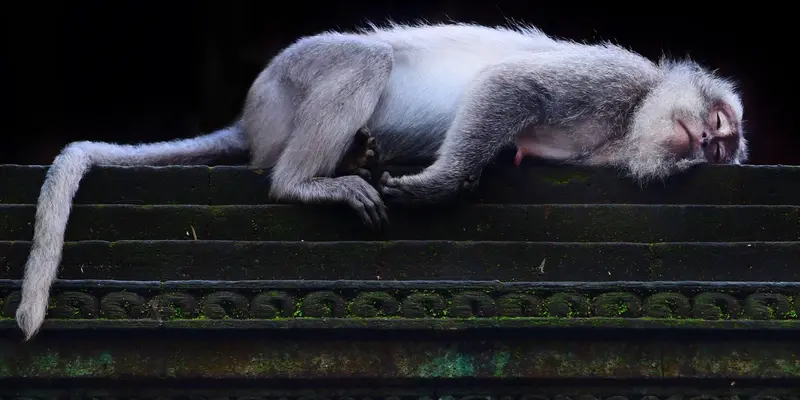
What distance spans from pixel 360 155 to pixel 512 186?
737 mm

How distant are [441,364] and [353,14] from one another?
13.0ft

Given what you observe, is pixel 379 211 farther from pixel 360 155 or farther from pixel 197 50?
pixel 197 50

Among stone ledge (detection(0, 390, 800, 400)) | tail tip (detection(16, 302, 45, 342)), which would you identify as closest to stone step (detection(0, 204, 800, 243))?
tail tip (detection(16, 302, 45, 342))

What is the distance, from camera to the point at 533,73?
4602 millimetres

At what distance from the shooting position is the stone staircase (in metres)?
3.83

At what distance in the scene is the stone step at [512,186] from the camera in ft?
13.8

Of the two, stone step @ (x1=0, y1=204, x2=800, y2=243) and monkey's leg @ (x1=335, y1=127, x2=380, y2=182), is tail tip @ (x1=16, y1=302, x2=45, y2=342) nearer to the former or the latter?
stone step @ (x1=0, y1=204, x2=800, y2=243)

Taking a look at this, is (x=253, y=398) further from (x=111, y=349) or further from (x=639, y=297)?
(x=639, y=297)

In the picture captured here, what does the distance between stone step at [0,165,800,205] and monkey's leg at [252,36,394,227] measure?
220 millimetres

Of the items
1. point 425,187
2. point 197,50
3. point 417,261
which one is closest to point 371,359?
point 417,261

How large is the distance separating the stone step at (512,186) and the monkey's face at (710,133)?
398 millimetres

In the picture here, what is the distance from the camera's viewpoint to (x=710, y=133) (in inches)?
187

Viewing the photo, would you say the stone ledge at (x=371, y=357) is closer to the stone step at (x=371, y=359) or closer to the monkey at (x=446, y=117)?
the stone step at (x=371, y=359)

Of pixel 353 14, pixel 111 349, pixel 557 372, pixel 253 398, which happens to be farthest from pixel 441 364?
pixel 353 14
